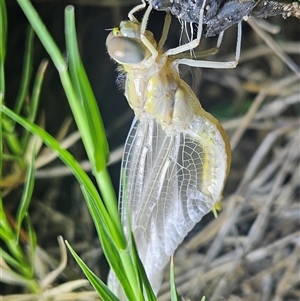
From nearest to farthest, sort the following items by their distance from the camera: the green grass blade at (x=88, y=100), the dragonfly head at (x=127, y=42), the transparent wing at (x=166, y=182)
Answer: the green grass blade at (x=88, y=100), the dragonfly head at (x=127, y=42), the transparent wing at (x=166, y=182)

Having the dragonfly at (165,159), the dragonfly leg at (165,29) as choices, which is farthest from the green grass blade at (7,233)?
the dragonfly leg at (165,29)

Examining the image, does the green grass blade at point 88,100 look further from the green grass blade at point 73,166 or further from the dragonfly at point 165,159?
the dragonfly at point 165,159

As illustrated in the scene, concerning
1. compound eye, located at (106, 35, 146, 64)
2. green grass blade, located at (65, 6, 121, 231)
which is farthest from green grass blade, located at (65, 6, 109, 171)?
compound eye, located at (106, 35, 146, 64)

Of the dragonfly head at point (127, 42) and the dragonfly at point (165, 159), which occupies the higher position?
the dragonfly head at point (127, 42)

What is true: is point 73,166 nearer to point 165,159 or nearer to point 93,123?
point 93,123

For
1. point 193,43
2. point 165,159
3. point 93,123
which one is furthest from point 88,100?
point 165,159

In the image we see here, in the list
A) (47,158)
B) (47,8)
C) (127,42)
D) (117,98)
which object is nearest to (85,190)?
(127,42)

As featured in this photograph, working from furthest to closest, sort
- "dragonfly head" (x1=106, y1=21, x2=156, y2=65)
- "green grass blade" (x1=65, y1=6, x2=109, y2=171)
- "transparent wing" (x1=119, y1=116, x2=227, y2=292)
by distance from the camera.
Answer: "transparent wing" (x1=119, y1=116, x2=227, y2=292) → "dragonfly head" (x1=106, y1=21, x2=156, y2=65) → "green grass blade" (x1=65, y1=6, x2=109, y2=171)

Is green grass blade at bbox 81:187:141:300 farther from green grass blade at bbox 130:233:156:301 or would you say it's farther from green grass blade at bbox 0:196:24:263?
green grass blade at bbox 0:196:24:263
